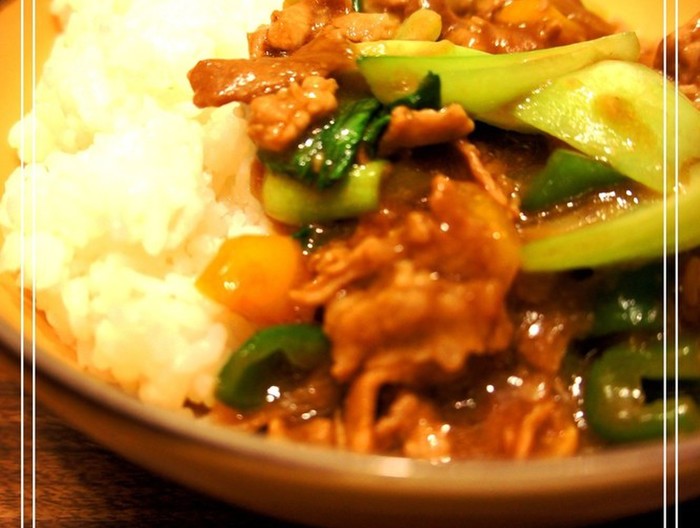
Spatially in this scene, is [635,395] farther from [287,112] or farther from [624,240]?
[287,112]

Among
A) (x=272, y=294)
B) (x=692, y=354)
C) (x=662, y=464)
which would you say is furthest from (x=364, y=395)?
(x=692, y=354)

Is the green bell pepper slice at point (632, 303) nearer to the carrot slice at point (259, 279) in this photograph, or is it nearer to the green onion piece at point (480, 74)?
the green onion piece at point (480, 74)

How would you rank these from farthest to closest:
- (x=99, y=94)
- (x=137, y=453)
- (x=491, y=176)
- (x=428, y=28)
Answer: (x=99, y=94), (x=428, y=28), (x=491, y=176), (x=137, y=453)

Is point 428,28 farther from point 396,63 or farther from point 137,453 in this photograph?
point 137,453

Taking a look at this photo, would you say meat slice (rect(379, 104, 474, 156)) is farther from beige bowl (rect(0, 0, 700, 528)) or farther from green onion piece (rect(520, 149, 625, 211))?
beige bowl (rect(0, 0, 700, 528))

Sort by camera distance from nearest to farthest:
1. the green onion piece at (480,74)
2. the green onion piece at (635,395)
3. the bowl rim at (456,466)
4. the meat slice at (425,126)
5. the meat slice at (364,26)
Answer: the bowl rim at (456,466)
the green onion piece at (635,395)
the meat slice at (425,126)
the green onion piece at (480,74)
the meat slice at (364,26)

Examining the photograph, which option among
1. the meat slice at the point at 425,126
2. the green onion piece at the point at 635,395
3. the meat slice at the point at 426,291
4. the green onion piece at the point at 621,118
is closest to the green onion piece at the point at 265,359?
the meat slice at the point at 426,291
